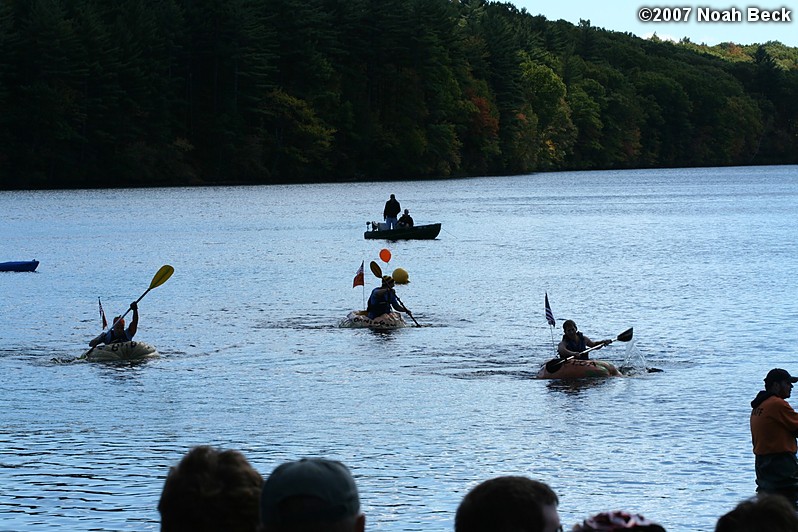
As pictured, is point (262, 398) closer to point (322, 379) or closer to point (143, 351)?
point (322, 379)

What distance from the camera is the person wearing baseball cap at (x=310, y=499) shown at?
447cm

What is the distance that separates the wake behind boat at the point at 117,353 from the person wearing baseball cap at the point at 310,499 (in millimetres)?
25238

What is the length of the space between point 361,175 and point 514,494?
470 ft

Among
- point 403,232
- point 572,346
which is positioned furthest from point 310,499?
point 403,232

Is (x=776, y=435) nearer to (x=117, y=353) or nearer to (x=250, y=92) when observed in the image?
(x=117, y=353)

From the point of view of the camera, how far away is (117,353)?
2927cm

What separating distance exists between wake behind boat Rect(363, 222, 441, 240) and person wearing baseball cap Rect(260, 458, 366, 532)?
63538mm

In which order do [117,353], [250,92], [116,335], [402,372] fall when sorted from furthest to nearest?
[250,92] → [116,335] → [117,353] → [402,372]

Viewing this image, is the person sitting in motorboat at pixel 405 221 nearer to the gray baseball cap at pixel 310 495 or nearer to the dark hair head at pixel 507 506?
the dark hair head at pixel 507 506

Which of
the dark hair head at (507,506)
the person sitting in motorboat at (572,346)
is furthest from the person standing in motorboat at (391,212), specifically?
the dark hair head at (507,506)

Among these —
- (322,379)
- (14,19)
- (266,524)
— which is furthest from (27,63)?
(266,524)

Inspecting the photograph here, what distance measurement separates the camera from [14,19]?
392 feet

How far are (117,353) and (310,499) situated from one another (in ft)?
83.4

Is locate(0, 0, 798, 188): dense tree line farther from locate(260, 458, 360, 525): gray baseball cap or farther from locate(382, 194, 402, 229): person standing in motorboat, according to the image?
locate(260, 458, 360, 525): gray baseball cap
